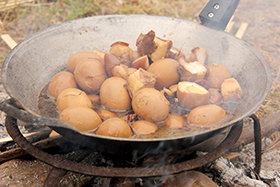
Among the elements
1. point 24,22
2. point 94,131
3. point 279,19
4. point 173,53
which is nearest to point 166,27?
point 173,53

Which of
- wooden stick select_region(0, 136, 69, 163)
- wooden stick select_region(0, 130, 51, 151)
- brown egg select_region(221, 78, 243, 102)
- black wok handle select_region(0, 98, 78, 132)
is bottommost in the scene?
wooden stick select_region(0, 130, 51, 151)

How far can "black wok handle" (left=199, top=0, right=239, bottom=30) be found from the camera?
6.86ft

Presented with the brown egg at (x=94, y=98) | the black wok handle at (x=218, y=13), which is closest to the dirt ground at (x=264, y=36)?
the black wok handle at (x=218, y=13)

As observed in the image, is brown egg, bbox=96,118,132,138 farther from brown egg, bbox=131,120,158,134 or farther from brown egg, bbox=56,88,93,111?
brown egg, bbox=56,88,93,111

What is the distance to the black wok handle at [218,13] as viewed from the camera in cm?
209

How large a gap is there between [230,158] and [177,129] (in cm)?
93

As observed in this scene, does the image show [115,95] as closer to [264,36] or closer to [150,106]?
[150,106]

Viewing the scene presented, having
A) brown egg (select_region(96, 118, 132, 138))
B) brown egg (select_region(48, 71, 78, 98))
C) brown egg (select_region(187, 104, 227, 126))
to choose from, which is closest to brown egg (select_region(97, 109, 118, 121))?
brown egg (select_region(96, 118, 132, 138))

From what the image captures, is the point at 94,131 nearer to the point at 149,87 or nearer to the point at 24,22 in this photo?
the point at 149,87

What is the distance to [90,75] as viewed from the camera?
178 centimetres

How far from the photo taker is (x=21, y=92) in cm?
170

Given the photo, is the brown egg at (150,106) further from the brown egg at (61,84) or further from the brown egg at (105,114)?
the brown egg at (61,84)

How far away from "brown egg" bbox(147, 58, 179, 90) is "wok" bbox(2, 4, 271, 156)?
61 centimetres

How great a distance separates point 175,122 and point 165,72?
1.68 feet
